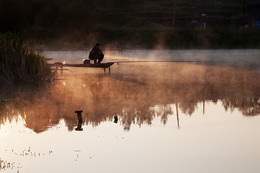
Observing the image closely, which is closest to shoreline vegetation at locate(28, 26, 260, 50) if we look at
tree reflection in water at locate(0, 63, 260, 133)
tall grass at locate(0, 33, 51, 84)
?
tree reflection in water at locate(0, 63, 260, 133)

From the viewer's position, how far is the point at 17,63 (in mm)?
21016

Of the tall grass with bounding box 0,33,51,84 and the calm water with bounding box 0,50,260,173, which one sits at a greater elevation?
the tall grass with bounding box 0,33,51,84

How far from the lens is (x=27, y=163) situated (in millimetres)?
9453

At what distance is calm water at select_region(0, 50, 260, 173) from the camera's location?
31.1 feet

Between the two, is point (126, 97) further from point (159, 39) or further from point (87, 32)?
point (87, 32)

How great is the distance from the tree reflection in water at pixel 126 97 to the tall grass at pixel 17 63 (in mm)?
951

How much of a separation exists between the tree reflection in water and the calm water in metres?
0.03

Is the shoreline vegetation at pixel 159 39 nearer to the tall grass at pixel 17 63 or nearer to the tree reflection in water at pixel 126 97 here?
the tree reflection in water at pixel 126 97

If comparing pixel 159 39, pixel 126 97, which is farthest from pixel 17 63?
pixel 159 39

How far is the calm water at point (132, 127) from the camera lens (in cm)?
949

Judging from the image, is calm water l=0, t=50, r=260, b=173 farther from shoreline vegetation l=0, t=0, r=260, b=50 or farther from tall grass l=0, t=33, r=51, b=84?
shoreline vegetation l=0, t=0, r=260, b=50

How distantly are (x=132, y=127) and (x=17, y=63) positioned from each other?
938 centimetres

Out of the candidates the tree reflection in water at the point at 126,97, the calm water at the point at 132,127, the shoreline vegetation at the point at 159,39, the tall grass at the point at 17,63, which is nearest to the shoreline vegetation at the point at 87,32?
the shoreline vegetation at the point at 159,39

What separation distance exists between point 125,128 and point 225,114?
324cm
